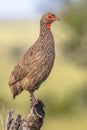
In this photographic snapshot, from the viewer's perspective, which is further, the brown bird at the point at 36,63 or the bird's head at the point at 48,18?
the brown bird at the point at 36,63

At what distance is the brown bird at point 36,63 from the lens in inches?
378

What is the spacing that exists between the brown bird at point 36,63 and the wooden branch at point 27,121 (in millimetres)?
1029

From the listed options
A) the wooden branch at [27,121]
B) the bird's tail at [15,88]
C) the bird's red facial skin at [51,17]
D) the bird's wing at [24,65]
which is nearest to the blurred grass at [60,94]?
the bird's tail at [15,88]

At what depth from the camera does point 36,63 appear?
966 cm

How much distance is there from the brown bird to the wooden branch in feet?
3.38

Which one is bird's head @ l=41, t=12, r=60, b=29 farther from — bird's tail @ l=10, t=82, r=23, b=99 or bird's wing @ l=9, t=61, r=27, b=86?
bird's tail @ l=10, t=82, r=23, b=99

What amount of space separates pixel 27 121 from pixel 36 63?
1459mm

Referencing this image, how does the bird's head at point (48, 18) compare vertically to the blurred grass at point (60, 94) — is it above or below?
below

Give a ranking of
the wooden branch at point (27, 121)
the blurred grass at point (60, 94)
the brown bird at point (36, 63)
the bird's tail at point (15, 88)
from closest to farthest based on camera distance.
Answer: the wooden branch at point (27, 121)
the brown bird at point (36, 63)
the bird's tail at point (15, 88)
the blurred grass at point (60, 94)

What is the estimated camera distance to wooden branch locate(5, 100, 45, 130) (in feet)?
26.8

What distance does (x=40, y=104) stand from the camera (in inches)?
350

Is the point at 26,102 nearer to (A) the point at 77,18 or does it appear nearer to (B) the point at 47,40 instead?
(A) the point at 77,18

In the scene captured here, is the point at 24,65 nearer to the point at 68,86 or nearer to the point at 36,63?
the point at 36,63

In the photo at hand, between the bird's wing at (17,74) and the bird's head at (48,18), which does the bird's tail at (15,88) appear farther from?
the bird's head at (48,18)
